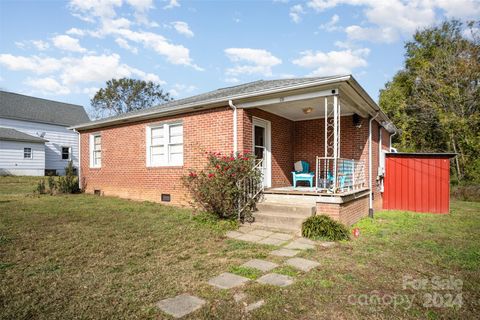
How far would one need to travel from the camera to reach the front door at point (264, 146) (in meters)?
8.40

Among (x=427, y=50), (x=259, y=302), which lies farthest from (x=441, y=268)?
(x=427, y=50)

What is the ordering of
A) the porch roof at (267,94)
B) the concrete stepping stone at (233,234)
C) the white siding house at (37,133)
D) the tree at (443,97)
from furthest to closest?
the white siding house at (37,133) → the tree at (443,97) → the porch roof at (267,94) → the concrete stepping stone at (233,234)

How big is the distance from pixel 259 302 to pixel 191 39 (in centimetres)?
1077

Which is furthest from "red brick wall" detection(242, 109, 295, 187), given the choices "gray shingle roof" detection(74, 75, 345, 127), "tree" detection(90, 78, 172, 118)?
"tree" detection(90, 78, 172, 118)

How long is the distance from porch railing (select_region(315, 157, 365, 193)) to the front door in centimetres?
153

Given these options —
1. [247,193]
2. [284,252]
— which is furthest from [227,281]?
[247,193]

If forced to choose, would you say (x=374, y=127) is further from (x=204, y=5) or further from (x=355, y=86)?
(x=204, y=5)

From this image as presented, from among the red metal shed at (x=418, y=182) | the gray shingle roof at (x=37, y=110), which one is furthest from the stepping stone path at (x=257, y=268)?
the gray shingle roof at (x=37, y=110)

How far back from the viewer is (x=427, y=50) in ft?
68.6

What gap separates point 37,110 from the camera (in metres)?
24.5

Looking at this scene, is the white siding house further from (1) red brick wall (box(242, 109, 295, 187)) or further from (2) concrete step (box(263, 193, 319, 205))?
(2) concrete step (box(263, 193, 319, 205))

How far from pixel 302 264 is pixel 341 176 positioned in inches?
134

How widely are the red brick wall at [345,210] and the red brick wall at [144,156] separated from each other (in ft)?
9.61

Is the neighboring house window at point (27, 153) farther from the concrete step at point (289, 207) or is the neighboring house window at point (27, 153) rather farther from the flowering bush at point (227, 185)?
the concrete step at point (289, 207)
